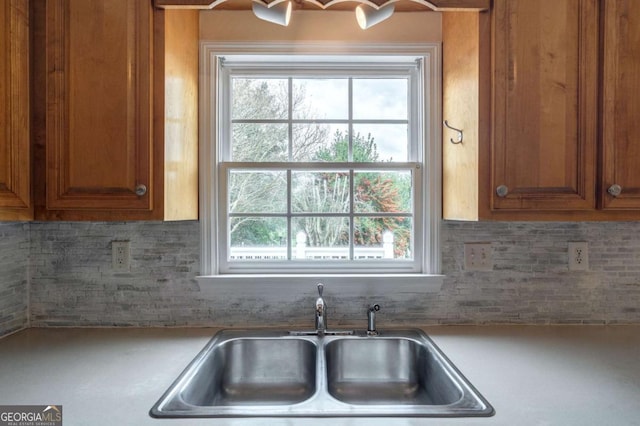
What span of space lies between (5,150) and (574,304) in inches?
86.0

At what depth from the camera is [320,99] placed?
5.68 ft

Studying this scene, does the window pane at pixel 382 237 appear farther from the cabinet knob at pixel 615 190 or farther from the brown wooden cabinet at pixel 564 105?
the cabinet knob at pixel 615 190

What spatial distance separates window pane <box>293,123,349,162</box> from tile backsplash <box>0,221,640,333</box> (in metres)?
0.56

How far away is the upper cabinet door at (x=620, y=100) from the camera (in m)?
1.26

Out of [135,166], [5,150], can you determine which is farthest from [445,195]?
[5,150]

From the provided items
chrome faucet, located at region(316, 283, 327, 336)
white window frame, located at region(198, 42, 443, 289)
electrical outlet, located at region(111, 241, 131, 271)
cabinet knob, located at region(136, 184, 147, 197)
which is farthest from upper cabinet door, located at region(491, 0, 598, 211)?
electrical outlet, located at region(111, 241, 131, 271)

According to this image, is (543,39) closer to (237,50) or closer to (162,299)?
(237,50)

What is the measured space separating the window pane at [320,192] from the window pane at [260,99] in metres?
0.31

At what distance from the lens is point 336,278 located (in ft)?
5.22

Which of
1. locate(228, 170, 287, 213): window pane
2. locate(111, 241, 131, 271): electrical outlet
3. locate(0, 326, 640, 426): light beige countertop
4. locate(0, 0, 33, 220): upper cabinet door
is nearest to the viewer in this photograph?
locate(0, 326, 640, 426): light beige countertop

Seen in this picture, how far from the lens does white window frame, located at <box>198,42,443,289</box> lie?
1580 mm

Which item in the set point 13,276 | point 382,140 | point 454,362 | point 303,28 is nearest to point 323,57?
point 303,28

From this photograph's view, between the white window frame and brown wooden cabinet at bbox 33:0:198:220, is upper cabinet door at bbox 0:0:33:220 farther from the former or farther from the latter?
the white window frame

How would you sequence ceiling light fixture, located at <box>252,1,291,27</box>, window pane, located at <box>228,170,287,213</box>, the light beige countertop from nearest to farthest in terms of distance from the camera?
the light beige countertop < ceiling light fixture, located at <box>252,1,291,27</box> < window pane, located at <box>228,170,287,213</box>
